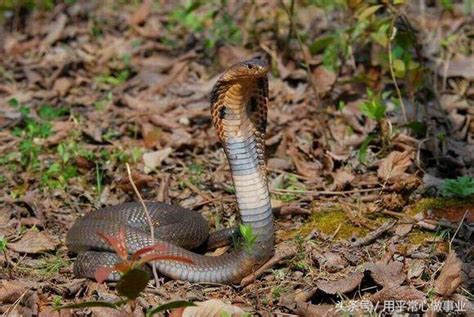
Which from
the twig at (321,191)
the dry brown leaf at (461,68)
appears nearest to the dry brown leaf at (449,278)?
the twig at (321,191)

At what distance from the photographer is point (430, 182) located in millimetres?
5863

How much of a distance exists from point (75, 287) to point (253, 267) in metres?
1.05

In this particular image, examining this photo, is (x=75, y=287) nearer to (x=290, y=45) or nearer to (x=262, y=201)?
(x=262, y=201)

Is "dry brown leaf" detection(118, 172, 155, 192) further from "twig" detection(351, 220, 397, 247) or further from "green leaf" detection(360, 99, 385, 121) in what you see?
"twig" detection(351, 220, 397, 247)

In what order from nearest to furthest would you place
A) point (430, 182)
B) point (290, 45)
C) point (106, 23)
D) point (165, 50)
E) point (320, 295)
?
point (320, 295) → point (430, 182) → point (290, 45) → point (165, 50) → point (106, 23)

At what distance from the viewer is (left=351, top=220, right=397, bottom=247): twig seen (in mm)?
5172

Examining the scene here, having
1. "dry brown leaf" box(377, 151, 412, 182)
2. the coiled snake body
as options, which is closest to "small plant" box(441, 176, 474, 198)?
"dry brown leaf" box(377, 151, 412, 182)

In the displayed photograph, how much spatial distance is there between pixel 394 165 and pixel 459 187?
0.65 m

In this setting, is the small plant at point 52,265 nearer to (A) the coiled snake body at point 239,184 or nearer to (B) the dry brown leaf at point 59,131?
(A) the coiled snake body at point 239,184

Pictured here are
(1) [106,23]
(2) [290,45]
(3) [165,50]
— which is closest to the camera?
(2) [290,45]

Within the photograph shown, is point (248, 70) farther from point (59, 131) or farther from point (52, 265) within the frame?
point (59, 131)

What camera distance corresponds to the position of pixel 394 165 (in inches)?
240

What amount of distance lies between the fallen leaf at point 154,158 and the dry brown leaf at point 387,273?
238 centimetres

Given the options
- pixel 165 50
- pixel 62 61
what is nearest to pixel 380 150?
pixel 165 50
